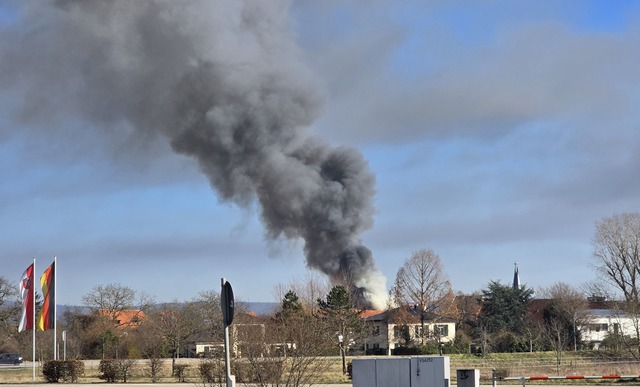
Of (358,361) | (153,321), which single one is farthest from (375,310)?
(358,361)

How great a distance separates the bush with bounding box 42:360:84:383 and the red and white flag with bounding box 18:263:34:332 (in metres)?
5.26

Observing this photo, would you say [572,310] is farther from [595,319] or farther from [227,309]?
[227,309]

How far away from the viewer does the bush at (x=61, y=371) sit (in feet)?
121

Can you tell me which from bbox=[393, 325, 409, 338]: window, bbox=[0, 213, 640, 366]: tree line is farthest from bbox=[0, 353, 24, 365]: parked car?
bbox=[393, 325, 409, 338]: window

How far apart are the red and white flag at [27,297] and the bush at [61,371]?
17.3 ft

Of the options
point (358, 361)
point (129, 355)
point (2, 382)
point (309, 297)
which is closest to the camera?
point (358, 361)

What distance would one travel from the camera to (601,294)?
62031 mm

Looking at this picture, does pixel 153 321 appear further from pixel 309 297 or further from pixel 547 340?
pixel 547 340

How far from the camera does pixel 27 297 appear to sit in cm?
4162

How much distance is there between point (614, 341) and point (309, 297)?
1040 inches

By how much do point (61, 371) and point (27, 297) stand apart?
6256 mm

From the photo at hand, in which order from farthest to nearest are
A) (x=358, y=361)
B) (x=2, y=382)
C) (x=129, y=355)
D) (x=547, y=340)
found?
(x=547, y=340), (x=129, y=355), (x=2, y=382), (x=358, y=361)

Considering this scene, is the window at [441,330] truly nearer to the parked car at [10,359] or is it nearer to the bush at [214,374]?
the parked car at [10,359]

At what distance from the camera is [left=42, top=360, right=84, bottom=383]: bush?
36.9m
